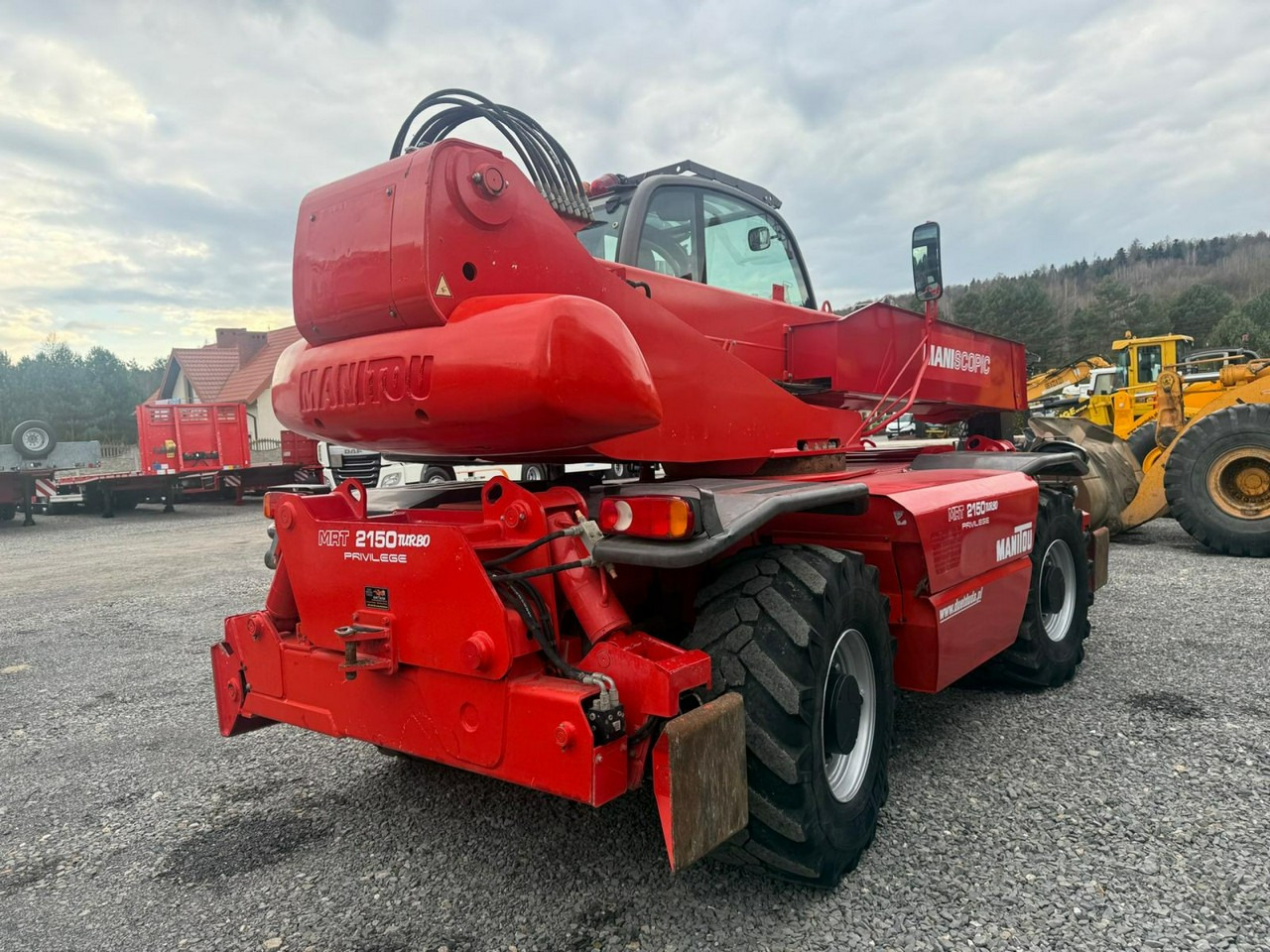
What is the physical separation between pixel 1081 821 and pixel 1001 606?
46.3 inches

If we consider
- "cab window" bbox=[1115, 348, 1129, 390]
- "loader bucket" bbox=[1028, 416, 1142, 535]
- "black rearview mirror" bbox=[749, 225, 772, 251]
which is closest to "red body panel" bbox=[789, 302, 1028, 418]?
"black rearview mirror" bbox=[749, 225, 772, 251]

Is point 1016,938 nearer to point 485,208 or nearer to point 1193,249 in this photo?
point 485,208

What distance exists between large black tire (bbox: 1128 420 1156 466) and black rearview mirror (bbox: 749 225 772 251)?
945cm


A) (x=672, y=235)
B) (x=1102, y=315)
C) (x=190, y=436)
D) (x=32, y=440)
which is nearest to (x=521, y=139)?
(x=672, y=235)

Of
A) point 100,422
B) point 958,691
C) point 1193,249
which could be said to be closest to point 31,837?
point 958,691

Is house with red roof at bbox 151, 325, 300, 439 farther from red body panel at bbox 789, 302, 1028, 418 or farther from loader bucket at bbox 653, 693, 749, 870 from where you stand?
loader bucket at bbox 653, 693, 749, 870

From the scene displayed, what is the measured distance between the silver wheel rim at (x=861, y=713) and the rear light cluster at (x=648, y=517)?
0.80m

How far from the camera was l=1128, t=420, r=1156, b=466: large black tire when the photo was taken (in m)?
11.8

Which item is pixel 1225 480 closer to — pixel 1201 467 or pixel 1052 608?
pixel 1201 467

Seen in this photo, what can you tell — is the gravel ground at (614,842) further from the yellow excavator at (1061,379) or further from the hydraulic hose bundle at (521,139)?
the yellow excavator at (1061,379)

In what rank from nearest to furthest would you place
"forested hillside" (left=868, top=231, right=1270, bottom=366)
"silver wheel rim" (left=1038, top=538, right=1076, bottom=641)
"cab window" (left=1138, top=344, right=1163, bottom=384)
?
"silver wheel rim" (left=1038, top=538, right=1076, bottom=641) < "cab window" (left=1138, top=344, right=1163, bottom=384) < "forested hillside" (left=868, top=231, right=1270, bottom=366)

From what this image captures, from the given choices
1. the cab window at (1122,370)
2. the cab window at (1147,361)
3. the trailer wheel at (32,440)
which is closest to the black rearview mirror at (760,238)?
the cab window at (1122,370)

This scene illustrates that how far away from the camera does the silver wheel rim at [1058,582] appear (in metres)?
5.02

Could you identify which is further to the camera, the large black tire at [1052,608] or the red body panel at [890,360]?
the large black tire at [1052,608]
